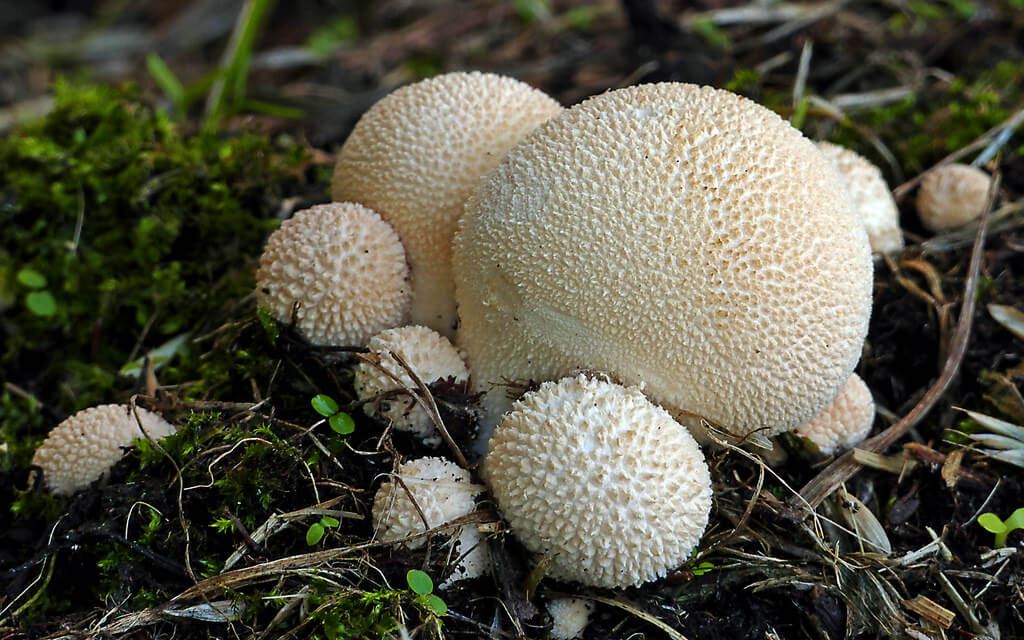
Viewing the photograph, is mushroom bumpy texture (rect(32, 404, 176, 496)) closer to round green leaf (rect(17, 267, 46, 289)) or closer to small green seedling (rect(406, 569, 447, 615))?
small green seedling (rect(406, 569, 447, 615))

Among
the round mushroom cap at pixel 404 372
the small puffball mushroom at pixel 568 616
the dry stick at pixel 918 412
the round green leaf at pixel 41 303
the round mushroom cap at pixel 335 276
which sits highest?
the round mushroom cap at pixel 335 276

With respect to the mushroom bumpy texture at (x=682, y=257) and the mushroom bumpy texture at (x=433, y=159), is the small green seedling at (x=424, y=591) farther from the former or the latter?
the mushroom bumpy texture at (x=433, y=159)

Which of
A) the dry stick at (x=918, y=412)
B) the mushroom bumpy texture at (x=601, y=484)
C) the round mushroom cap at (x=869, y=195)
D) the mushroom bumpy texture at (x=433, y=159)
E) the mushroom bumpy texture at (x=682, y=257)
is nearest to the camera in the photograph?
the mushroom bumpy texture at (x=601, y=484)

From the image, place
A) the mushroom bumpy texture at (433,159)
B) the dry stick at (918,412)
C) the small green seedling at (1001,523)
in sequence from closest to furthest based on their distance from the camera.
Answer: the small green seedling at (1001,523) → the dry stick at (918,412) → the mushroom bumpy texture at (433,159)

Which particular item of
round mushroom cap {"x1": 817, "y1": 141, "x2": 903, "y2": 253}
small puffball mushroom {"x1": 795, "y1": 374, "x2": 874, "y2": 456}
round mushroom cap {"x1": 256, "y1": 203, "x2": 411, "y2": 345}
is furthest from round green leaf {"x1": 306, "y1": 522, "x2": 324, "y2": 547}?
round mushroom cap {"x1": 817, "y1": 141, "x2": 903, "y2": 253}

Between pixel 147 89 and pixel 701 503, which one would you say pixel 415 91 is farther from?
pixel 147 89

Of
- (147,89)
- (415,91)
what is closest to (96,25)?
(147,89)

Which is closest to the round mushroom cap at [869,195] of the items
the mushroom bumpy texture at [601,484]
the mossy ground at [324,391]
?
the mossy ground at [324,391]

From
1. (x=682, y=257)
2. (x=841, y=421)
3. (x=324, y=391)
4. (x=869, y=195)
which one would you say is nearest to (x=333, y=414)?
(x=324, y=391)
